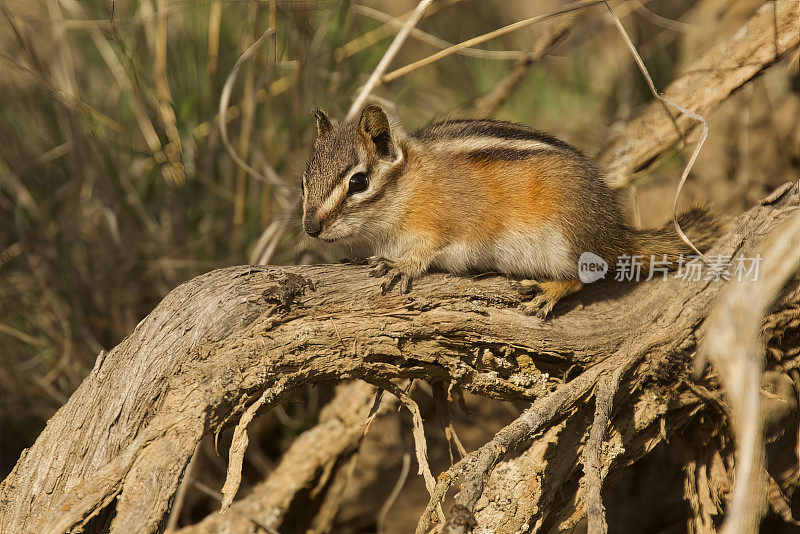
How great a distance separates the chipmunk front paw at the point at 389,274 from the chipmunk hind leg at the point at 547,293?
52 centimetres

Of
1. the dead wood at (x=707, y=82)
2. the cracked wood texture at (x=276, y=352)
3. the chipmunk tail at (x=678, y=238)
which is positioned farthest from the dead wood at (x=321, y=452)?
the dead wood at (x=707, y=82)

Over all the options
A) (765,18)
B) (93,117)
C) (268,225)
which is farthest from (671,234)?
(93,117)

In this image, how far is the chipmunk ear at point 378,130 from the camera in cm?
306

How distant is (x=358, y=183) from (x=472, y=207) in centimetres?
54

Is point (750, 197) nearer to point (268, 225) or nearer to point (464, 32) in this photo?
point (268, 225)

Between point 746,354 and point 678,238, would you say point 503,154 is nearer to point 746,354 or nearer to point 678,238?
point 678,238

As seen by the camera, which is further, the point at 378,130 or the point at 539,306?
the point at 378,130

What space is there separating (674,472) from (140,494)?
11.2 feet

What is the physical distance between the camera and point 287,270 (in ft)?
9.05

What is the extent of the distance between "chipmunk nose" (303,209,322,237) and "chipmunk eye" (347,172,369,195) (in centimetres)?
20

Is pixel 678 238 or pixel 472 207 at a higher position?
pixel 472 207

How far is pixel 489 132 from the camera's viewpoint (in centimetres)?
326

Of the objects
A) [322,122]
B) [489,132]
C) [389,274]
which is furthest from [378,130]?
[389,274]

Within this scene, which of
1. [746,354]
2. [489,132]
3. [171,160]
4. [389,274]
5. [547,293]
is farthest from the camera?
[171,160]
